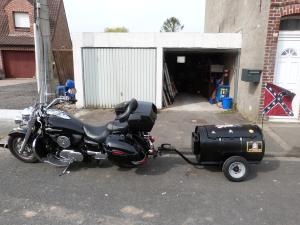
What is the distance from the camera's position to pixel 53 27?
69.3 feet

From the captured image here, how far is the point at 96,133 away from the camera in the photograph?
4.18 meters

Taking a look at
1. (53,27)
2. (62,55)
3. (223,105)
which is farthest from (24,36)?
(223,105)

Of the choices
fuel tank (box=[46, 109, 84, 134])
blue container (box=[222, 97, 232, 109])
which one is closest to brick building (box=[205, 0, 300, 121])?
blue container (box=[222, 97, 232, 109])

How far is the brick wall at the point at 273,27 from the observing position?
6594 millimetres

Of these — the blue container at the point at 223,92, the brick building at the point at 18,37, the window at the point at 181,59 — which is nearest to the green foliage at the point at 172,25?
the brick building at the point at 18,37

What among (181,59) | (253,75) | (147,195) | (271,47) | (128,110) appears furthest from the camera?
(181,59)

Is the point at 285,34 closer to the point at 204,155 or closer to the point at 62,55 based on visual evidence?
the point at 204,155

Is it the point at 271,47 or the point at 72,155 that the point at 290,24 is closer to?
the point at 271,47

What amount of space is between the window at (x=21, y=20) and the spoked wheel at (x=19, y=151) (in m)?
20.0

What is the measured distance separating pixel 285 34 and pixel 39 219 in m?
7.02

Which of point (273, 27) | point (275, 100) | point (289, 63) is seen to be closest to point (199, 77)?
point (289, 63)

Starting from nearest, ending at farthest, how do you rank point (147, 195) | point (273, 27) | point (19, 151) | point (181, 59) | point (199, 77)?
point (147, 195) → point (19, 151) → point (273, 27) → point (199, 77) → point (181, 59)

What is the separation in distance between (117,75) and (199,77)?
20.6 ft

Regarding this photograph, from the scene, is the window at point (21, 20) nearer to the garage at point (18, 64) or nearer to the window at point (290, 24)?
the garage at point (18, 64)
